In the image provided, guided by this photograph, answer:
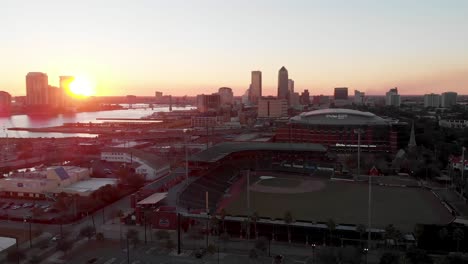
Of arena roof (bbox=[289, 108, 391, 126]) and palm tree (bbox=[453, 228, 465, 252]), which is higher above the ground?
arena roof (bbox=[289, 108, 391, 126])

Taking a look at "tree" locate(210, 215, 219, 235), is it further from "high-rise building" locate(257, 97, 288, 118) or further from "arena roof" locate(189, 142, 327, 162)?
"high-rise building" locate(257, 97, 288, 118)

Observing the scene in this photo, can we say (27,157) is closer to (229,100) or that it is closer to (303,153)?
(303,153)

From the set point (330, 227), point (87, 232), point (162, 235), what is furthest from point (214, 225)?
point (87, 232)

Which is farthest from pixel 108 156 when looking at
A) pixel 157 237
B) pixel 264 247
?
pixel 264 247

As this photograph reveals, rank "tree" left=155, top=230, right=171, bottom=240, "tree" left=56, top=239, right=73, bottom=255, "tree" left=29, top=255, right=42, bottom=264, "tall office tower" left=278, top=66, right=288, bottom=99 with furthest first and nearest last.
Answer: "tall office tower" left=278, top=66, right=288, bottom=99
"tree" left=155, top=230, right=171, bottom=240
"tree" left=56, top=239, right=73, bottom=255
"tree" left=29, top=255, right=42, bottom=264

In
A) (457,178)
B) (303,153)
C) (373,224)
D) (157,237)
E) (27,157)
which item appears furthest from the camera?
(27,157)

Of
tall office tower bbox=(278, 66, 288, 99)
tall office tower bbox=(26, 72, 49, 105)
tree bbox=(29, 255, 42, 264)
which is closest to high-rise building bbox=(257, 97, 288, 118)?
tall office tower bbox=(278, 66, 288, 99)
